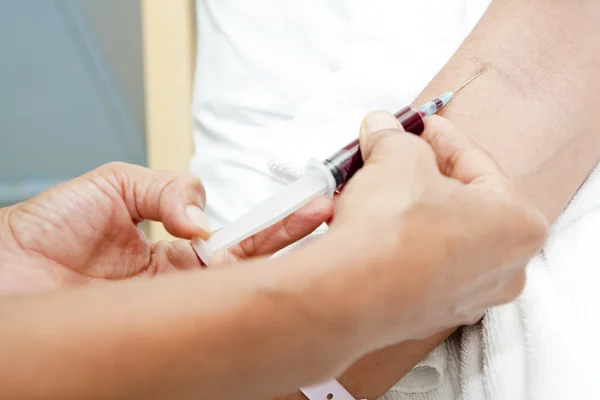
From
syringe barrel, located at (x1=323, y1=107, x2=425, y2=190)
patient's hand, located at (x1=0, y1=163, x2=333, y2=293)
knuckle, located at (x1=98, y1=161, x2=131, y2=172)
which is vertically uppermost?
syringe barrel, located at (x1=323, y1=107, x2=425, y2=190)

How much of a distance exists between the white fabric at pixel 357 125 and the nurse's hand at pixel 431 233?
102mm

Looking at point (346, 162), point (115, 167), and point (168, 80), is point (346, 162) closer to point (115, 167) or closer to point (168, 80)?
point (115, 167)

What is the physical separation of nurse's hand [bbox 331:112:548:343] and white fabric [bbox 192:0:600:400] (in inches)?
4.0

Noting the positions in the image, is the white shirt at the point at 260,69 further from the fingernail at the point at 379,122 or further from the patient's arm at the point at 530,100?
the fingernail at the point at 379,122

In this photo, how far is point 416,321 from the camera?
433mm

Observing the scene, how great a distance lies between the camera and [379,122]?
0.56 meters

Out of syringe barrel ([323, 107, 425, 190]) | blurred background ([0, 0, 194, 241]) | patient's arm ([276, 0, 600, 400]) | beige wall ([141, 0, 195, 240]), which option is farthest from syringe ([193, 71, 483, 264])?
blurred background ([0, 0, 194, 241])

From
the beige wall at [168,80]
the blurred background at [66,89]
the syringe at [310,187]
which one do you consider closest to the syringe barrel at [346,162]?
Answer: the syringe at [310,187]

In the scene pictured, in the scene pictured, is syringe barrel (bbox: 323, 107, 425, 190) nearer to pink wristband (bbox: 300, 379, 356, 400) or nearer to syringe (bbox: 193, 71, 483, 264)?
syringe (bbox: 193, 71, 483, 264)

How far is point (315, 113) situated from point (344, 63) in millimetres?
96

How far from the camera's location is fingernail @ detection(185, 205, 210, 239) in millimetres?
611

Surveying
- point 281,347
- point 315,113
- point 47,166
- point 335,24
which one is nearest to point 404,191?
point 281,347

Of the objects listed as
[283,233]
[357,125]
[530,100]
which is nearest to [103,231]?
[283,233]

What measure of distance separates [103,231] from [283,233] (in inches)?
8.9
